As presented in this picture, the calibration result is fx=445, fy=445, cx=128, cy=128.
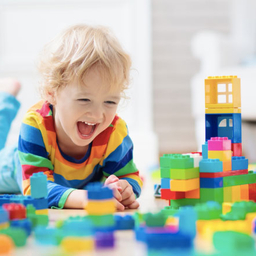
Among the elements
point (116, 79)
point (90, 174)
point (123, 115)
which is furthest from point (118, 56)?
point (123, 115)

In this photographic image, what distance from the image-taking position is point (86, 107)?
0.98 m

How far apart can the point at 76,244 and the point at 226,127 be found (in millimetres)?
480

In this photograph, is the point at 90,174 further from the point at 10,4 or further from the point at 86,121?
the point at 10,4

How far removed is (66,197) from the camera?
93cm

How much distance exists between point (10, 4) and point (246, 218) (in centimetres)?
289

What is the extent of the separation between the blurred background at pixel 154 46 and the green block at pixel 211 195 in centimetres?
152

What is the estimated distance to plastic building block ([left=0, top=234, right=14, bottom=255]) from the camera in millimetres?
488

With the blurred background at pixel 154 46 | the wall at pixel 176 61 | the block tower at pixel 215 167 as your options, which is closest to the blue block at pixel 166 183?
the block tower at pixel 215 167

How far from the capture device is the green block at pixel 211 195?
30.0 inches

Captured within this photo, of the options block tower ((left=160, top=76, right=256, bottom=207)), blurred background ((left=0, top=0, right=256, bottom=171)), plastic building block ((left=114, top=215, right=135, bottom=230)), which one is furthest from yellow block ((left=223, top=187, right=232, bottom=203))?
blurred background ((left=0, top=0, right=256, bottom=171))

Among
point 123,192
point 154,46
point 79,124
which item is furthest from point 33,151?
point 154,46

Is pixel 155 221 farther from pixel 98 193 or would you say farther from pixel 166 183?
pixel 166 183

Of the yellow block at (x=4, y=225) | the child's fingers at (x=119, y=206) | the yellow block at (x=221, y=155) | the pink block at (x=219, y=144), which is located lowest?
the child's fingers at (x=119, y=206)

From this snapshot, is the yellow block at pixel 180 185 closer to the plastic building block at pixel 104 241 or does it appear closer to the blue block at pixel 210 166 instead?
the blue block at pixel 210 166
